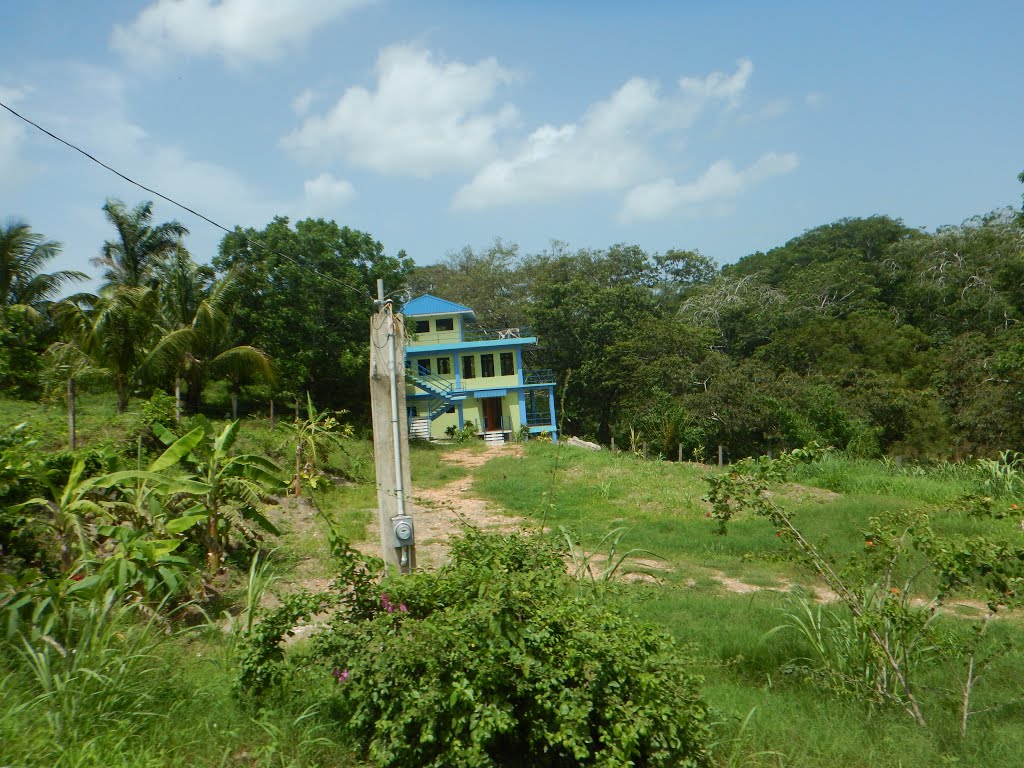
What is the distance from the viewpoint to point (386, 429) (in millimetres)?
5488

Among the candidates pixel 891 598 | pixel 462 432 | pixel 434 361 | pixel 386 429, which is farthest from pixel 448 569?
pixel 434 361

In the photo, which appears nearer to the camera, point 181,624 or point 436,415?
point 181,624

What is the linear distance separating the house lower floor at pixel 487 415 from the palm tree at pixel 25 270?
13.4 m

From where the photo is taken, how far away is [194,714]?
3586 millimetres

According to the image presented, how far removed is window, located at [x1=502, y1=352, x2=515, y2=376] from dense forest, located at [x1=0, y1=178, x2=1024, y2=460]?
124 inches

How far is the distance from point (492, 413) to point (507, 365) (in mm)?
2398

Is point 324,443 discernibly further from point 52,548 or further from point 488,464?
point 52,548

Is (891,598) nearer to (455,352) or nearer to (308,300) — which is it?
(308,300)

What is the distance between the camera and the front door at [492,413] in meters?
32.6

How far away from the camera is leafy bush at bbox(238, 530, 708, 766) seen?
121 inches

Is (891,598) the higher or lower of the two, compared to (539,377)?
lower

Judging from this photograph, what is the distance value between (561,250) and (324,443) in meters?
28.8

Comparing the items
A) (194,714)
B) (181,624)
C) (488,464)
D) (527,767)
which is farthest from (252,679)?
(488,464)

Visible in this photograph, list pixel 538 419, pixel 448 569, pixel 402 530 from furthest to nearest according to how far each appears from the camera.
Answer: pixel 538 419
pixel 402 530
pixel 448 569
